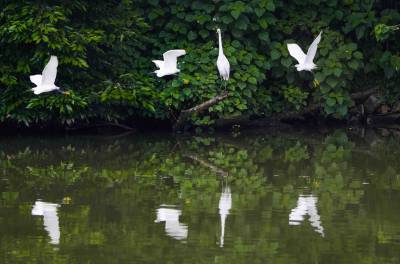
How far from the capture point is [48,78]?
13.1m

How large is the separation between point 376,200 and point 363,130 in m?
7.00

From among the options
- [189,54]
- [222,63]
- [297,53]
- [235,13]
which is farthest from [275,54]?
[222,63]

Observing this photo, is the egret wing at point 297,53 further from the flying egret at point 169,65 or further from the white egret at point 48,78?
the white egret at point 48,78

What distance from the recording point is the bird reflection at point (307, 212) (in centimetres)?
789

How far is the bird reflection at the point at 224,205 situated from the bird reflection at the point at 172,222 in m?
0.27

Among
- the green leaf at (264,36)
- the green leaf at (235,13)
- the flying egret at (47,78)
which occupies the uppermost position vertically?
the green leaf at (235,13)

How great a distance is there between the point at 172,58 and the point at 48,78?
204 centimetres

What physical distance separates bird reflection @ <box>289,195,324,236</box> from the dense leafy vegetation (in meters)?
5.06

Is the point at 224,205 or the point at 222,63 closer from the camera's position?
the point at 224,205

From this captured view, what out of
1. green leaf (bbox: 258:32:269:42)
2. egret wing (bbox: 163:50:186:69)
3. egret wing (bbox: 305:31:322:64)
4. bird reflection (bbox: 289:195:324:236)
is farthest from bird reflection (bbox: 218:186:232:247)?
green leaf (bbox: 258:32:269:42)

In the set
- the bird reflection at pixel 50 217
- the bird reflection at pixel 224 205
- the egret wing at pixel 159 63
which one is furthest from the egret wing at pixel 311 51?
the bird reflection at pixel 50 217

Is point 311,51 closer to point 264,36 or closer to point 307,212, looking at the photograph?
point 264,36

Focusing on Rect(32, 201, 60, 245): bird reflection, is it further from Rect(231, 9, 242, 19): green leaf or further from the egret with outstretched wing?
Rect(231, 9, 242, 19): green leaf

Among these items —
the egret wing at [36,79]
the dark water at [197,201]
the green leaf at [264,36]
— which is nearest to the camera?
the dark water at [197,201]
